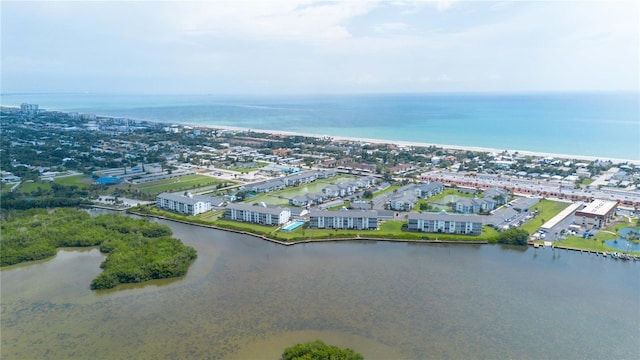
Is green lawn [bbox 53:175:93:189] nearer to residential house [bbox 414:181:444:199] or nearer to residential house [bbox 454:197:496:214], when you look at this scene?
residential house [bbox 414:181:444:199]

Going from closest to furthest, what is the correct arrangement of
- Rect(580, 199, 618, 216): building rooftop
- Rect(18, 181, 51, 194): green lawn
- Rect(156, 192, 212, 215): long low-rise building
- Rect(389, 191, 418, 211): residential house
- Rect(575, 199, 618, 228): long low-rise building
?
1. Rect(575, 199, 618, 228): long low-rise building
2. Rect(580, 199, 618, 216): building rooftop
3. Rect(156, 192, 212, 215): long low-rise building
4. Rect(389, 191, 418, 211): residential house
5. Rect(18, 181, 51, 194): green lawn

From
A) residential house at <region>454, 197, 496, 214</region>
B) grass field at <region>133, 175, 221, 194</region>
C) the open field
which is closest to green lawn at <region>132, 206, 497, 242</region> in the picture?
residential house at <region>454, 197, 496, 214</region>

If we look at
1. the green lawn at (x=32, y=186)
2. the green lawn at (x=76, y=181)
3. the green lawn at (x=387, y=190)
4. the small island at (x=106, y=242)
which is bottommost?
the small island at (x=106, y=242)

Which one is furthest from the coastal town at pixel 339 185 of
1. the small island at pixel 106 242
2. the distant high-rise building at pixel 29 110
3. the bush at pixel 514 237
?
the distant high-rise building at pixel 29 110

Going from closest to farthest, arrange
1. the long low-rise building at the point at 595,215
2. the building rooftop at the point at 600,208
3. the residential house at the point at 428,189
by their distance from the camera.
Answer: the long low-rise building at the point at 595,215, the building rooftop at the point at 600,208, the residential house at the point at 428,189

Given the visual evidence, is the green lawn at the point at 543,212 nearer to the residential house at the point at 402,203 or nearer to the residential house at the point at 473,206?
the residential house at the point at 473,206
